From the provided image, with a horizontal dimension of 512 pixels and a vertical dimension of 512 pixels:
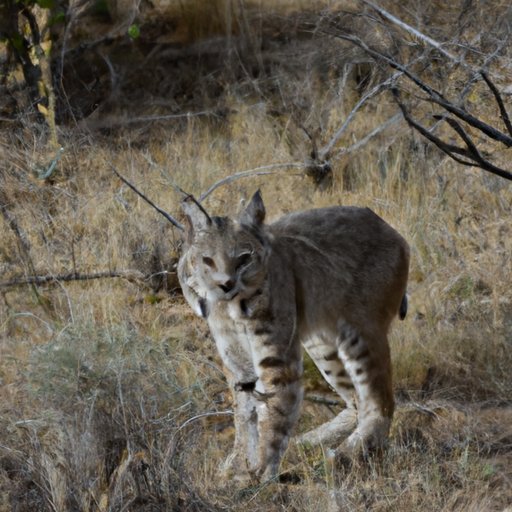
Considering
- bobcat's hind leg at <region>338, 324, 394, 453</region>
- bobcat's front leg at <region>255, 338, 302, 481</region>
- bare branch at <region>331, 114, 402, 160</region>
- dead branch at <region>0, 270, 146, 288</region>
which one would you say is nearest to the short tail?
bobcat's hind leg at <region>338, 324, 394, 453</region>

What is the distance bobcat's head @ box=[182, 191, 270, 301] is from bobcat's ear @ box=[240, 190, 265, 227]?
1cm

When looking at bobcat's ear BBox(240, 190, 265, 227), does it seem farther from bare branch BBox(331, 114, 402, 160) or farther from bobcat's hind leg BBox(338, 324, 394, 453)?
bare branch BBox(331, 114, 402, 160)

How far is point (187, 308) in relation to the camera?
24.4 ft

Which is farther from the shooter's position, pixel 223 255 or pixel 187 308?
pixel 187 308

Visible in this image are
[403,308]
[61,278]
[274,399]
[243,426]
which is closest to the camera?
[274,399]

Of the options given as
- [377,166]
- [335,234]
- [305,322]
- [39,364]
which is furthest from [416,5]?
[39,364]

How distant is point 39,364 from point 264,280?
1156 mm

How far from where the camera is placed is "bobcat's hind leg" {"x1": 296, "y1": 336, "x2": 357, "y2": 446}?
604 centimetres

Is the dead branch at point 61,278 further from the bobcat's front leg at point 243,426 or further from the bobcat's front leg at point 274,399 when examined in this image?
the bobcat's front leg at point 274,399

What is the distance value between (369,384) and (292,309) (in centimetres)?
67

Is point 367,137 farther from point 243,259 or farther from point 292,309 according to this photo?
point 243,259

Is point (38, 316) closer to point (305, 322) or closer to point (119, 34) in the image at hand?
point (305, 322)

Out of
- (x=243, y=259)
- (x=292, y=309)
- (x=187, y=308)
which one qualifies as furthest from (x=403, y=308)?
(x=187, y=308)

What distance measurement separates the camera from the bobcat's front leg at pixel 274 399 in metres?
5.37
